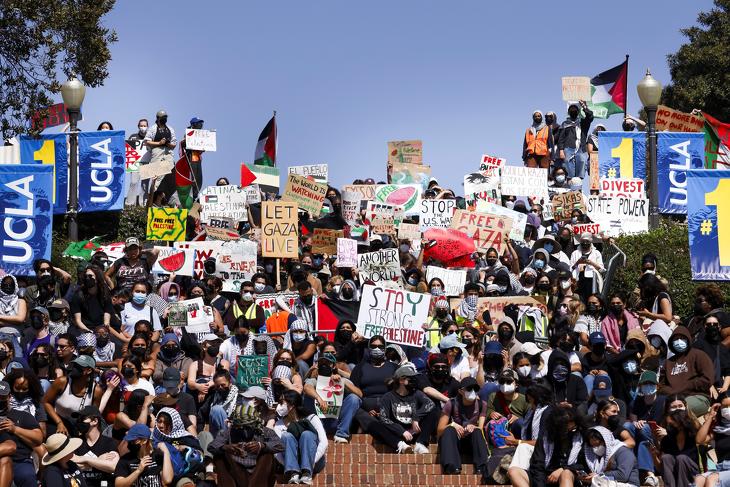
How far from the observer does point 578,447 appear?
20875 mm

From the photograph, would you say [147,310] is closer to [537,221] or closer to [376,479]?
[376,479]

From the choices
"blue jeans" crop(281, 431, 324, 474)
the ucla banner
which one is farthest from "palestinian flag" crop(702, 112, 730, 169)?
"blue jeans" crop(281, 431, 324, 474)

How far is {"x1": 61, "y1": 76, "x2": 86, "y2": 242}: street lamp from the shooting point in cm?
3048

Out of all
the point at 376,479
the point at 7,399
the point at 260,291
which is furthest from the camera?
the point at 260,291

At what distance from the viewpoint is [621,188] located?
33.4m

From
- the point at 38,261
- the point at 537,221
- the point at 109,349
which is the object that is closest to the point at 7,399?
the point at 109,349

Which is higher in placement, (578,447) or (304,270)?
(304,270)

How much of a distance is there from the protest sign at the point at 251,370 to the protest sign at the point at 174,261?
18.6 feet

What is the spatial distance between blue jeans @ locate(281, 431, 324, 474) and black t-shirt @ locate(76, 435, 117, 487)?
1917 mm

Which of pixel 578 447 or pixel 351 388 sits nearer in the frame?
pixel 578 447

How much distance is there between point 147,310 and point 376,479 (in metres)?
5.14

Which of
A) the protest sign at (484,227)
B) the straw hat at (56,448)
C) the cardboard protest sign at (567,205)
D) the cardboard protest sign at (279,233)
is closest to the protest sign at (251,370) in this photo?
the straw hat at (56,448)

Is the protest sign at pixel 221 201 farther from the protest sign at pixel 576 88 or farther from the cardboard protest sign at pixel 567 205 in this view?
the protest sign at pixel 576 88

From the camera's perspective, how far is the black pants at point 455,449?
21.8 m
